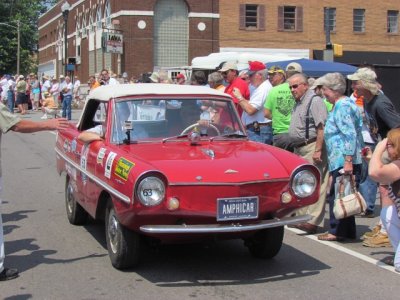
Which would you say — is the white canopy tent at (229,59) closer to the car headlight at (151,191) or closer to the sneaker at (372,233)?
the sneaker at (372,233)

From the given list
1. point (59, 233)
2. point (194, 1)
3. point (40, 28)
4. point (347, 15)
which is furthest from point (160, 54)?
point (40, 28)

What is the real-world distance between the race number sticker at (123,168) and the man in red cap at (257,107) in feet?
11.3

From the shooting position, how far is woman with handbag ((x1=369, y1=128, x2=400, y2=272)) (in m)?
5.22

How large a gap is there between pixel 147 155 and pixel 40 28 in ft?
232

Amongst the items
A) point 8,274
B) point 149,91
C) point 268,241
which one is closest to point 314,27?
point 149,91

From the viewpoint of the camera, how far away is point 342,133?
6395mm

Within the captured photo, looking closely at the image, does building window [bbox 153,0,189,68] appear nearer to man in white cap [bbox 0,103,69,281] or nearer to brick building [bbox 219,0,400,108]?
brick building [bbox 219,0,400,108]

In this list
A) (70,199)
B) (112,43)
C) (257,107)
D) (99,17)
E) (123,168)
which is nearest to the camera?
(123,168)

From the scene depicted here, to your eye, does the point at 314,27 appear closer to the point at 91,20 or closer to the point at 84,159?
the point at 91,20

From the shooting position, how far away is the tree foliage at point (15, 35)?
205 feet

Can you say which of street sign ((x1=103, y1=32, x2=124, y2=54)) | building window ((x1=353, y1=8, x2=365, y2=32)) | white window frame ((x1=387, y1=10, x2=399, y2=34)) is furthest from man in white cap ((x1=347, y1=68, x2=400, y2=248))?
white window frame ((x1=387, y1=10, x2=399, y2=34))

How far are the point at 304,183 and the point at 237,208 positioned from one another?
727mm

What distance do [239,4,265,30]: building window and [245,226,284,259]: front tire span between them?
35.2 m

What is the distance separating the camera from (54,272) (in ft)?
17.8
